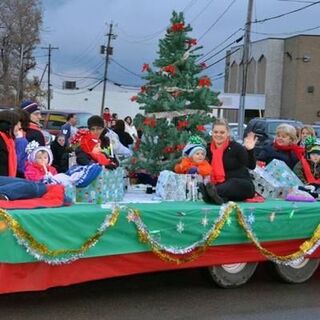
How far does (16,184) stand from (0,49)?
55801 mm

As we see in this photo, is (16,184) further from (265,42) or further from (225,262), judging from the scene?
(265,42)

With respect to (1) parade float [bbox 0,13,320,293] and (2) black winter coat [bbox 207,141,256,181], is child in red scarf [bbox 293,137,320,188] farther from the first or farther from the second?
(2) black winter coat [bbox 207,141,256,181]

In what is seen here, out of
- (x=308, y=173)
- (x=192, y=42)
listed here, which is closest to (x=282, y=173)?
(x=308, y=173)

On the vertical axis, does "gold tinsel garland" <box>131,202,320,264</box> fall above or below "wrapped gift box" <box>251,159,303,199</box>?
below

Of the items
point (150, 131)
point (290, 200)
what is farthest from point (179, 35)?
point (290, 200)

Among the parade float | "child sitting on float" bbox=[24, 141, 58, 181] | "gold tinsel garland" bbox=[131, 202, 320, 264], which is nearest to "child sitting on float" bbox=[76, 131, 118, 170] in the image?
the parade float

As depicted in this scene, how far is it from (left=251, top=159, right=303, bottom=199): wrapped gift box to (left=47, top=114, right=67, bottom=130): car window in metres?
12.9

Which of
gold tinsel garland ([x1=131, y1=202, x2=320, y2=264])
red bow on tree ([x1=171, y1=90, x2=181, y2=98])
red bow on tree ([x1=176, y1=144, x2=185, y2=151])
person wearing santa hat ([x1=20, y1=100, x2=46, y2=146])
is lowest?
gold tinsel garland ([x1=131, y1=202, x2=320, y2=264])

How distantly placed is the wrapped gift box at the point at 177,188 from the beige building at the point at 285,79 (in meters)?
44.6

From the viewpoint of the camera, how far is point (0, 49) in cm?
5841

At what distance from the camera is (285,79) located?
2141 inches

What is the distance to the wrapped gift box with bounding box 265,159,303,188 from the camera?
724cm

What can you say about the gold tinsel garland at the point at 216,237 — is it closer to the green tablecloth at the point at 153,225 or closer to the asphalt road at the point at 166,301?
the green tablecloth at the point at 153,225

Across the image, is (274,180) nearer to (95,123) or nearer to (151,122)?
(151,122)
